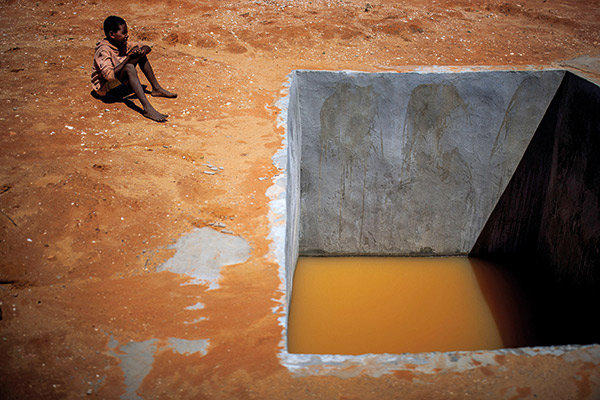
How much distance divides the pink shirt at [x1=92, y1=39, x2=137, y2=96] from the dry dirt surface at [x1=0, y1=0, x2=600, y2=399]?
187mm

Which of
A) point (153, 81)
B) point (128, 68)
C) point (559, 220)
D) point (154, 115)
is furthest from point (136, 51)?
point (559, 220)

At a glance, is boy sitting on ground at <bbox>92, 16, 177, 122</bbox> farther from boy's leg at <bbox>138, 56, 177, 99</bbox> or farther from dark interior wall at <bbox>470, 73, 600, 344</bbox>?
dark interior wall at <bbox>470, 73, 600, 344</bbox>

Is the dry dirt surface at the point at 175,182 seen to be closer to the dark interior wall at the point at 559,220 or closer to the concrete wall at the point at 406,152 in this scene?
the concrete wall at the point at 406,152

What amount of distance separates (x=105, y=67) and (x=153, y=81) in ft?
1.67

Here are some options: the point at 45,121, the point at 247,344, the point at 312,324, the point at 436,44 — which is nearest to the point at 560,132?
the point at 436,44

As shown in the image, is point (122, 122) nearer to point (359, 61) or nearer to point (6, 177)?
point (6, 177)

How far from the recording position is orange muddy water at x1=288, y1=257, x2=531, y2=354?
14.8ft

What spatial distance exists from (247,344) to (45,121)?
3.06 m

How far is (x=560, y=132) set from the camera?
520 cm

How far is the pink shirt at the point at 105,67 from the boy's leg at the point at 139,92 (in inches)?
4.3

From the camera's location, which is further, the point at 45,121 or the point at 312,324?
the point at 312,324

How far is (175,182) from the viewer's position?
3561 millimetres

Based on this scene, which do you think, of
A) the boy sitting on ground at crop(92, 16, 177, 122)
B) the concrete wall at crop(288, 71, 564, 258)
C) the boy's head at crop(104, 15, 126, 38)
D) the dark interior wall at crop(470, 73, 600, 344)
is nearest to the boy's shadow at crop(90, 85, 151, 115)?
the boy sitting on ground at crop(92, 16, 177, 122)

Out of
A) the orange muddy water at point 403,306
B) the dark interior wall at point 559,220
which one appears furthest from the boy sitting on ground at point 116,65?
the dark interior wall at point 559,220
